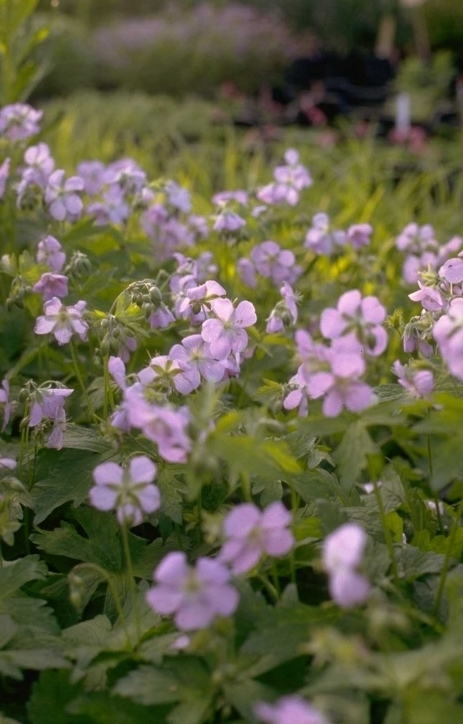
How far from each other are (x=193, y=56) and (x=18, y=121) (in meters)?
9.68

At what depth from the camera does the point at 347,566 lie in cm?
87

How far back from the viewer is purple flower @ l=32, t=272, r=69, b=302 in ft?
5.83

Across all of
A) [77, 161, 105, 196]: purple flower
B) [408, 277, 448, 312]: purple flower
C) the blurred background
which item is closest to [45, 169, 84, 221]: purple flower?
[77, 161, 105, 196]: purple flower

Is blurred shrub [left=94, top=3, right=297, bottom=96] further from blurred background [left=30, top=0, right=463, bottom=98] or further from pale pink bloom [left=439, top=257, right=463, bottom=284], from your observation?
pale pink bloom [left=439, top=257, right=463, bottom=284]

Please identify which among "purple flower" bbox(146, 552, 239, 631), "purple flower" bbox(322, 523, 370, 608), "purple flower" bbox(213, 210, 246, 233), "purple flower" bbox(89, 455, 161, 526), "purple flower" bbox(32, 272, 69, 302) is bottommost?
"purple flower" bbox(213, 210, 246, 233)

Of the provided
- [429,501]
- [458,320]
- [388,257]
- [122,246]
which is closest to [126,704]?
[458,320]

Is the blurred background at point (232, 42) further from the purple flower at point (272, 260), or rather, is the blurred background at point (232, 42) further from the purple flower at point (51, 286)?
the purple flower at point (51, 286)

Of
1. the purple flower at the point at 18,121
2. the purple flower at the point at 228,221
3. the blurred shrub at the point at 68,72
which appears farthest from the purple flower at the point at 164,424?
the blurred shrub at the point at 68,72

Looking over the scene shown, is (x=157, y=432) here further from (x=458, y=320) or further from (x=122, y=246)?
(x=122, y=246)

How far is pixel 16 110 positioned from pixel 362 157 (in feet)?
7.98

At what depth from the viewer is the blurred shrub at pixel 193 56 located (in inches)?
455

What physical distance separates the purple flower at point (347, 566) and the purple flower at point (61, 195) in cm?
150

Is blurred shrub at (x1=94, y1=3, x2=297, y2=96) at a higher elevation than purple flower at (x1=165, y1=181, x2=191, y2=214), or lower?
lower

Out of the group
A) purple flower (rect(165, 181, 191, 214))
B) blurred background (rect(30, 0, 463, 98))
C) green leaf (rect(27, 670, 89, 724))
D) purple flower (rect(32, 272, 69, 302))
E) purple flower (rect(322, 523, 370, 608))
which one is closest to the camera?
purple flower (rect(322, 523, 370, 608))
